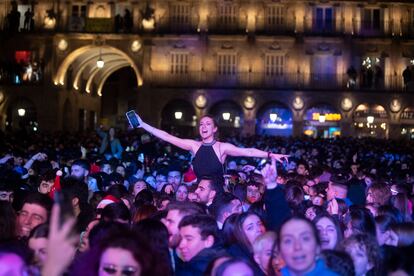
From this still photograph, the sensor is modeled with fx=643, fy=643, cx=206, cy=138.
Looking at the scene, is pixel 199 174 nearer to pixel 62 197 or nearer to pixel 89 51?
pixel 62 197

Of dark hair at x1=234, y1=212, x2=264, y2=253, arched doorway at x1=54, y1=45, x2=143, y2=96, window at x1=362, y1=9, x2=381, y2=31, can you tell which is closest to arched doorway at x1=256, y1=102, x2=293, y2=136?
window at x1=362, y1=9, x2=381, y2=31

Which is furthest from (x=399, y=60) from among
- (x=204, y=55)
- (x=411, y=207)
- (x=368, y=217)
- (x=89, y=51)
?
(x=368, y=217)

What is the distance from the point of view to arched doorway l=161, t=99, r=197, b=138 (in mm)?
46781

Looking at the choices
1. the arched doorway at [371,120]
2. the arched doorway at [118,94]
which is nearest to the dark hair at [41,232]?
the arched doorway at [371,120]

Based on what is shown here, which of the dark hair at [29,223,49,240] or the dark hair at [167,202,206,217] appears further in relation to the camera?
the dark hair at [167,202,206,217]

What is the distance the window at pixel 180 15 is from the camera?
4588 centimetres

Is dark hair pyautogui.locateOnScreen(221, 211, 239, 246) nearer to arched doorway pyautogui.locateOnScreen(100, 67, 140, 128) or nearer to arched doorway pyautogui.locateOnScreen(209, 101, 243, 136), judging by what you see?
arched doorway pyautogui.locateOnScreen(209, 101, 243, 136)

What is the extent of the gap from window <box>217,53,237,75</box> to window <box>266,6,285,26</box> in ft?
11.8

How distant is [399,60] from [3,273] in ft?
147

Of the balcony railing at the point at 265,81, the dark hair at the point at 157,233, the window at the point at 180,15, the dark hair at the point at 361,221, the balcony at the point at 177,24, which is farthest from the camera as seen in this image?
the window at the point at 180,15

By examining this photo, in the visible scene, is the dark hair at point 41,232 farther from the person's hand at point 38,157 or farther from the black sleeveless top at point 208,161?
the person's hand at point 38,157

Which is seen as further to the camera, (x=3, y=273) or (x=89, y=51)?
(x=89, y=51)

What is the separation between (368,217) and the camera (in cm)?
761

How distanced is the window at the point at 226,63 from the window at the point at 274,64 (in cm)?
235
